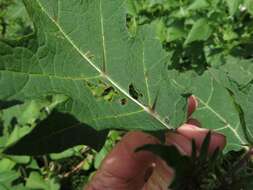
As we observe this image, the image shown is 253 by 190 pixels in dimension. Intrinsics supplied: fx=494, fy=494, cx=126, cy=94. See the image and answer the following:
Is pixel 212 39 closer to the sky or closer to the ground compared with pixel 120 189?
closer to the sky

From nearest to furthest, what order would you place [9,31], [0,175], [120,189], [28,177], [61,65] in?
1. [61,65]
2. [120,189]
3. [0,175]
4. [28,177]
5. [9,31]

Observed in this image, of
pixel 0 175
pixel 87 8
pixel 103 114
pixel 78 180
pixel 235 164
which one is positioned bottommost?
pixel 78 180

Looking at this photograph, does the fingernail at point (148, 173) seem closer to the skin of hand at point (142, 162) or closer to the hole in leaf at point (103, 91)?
the skin of hand at point (142, 162)

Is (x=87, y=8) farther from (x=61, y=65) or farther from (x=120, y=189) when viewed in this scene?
(x=120, y=189)

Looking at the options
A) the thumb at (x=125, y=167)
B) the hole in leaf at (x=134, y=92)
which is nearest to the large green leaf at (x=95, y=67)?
the hole in leaf at (x=134, y=92)

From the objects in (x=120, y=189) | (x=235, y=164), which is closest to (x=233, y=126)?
(x=235, y=164)

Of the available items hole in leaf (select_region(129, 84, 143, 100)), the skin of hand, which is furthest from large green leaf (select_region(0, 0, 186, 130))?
the skin of hand
